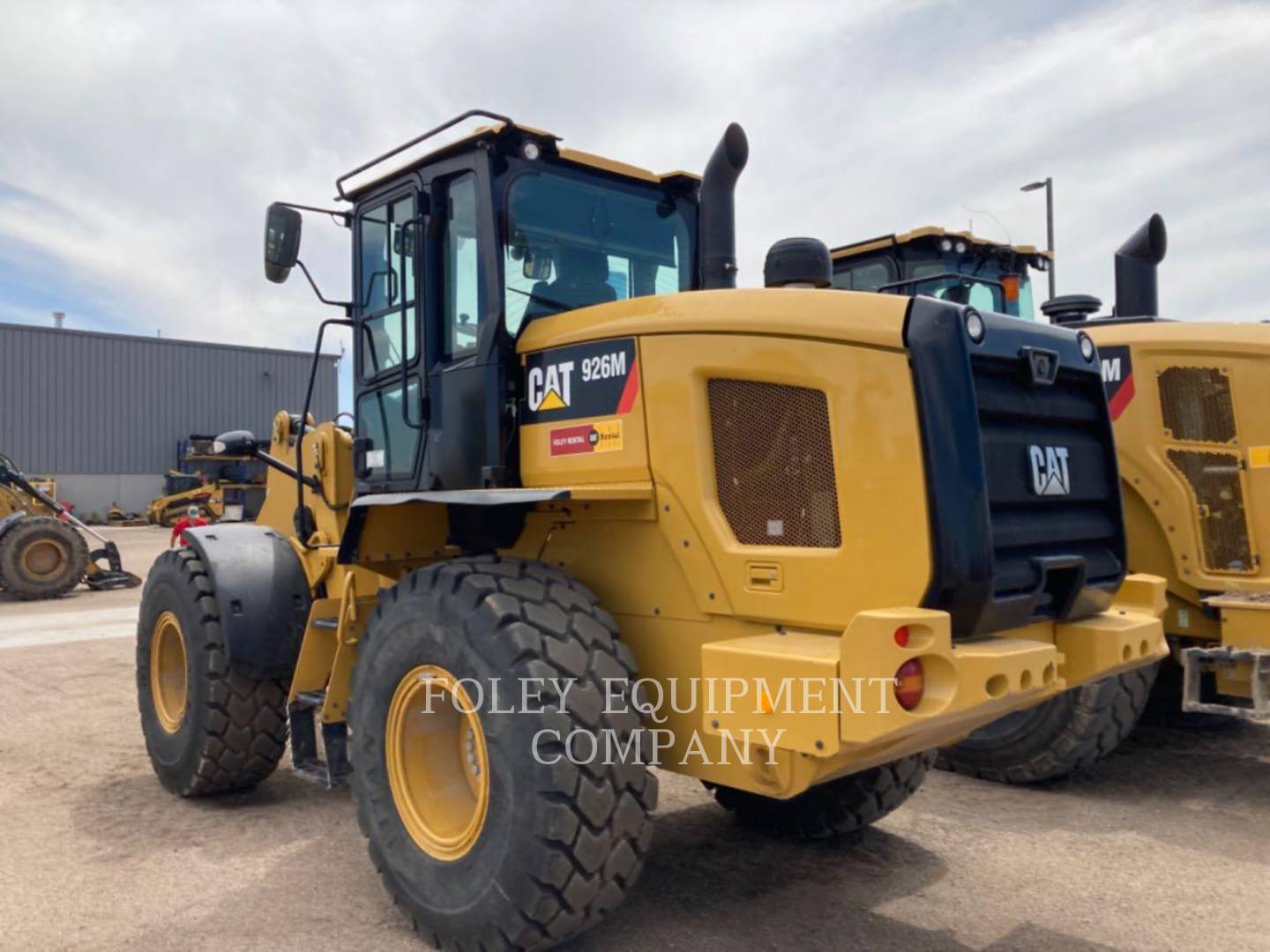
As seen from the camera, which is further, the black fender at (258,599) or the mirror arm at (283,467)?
the mirror arm at (283,467)

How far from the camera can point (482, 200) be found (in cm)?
400

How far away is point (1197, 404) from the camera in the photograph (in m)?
5.57

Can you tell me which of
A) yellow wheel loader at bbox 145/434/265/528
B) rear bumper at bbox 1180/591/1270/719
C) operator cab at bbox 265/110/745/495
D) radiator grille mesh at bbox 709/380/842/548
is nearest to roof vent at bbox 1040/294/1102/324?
rear bumper at bbox 1180/591/1270/719

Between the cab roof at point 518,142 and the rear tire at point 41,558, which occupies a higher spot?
the cab roof at point 518,142

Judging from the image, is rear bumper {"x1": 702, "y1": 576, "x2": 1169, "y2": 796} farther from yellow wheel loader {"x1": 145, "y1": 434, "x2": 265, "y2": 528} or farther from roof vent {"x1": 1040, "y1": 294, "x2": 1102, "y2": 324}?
yellow wheel loader {"x1": 145, "y1": 434, "x2": 265, "y2": 528}

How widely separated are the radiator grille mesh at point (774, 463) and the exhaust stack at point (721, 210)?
0.89 m

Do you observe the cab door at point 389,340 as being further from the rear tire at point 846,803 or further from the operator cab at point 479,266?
the rear tire at point 846,803

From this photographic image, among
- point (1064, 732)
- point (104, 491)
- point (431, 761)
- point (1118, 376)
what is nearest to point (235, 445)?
point (431, 761)

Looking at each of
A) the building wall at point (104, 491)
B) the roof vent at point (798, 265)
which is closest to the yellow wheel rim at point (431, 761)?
the roof vent at point (798, 265)

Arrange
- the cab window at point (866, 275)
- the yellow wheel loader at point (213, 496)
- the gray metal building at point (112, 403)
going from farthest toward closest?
→ the gray metal building at point (112, 403)
the yellow wheel loader at point (213, 496)
the cab window at point (866, 275)

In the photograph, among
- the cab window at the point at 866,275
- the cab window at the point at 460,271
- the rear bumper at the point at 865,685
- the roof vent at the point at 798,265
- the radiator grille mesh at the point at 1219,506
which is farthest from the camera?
the cab window at the point at 866,275

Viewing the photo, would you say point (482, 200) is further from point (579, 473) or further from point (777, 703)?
point (777, 703)

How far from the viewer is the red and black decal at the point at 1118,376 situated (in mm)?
5625

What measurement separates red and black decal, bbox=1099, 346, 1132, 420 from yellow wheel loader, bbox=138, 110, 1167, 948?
2087 millimetres
